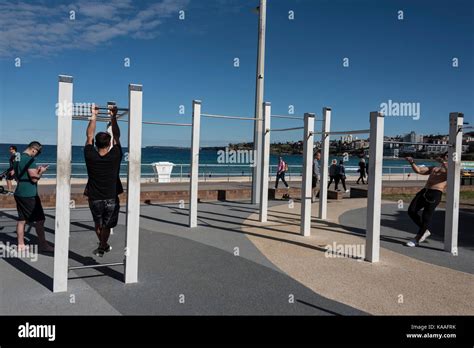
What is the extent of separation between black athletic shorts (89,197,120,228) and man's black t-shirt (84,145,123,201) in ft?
0.19

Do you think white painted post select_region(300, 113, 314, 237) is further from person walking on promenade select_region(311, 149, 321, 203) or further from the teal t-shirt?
person walking on promenade select_region(311, 149, 321, 203)

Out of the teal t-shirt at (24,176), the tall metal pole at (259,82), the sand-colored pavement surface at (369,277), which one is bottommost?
the sand-colored pavement surface at (369,277)

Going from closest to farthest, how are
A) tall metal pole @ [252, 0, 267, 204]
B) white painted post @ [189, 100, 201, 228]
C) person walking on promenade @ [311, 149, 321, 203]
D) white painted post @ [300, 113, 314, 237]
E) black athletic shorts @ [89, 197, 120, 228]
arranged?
1. black athletic shorts @ [89, 197, 120, 228]
2. white painted post @ [300, 113, 314, 237]
3. white painted post @ [189, 100, 201, 228]
4. tall metal pole @ [252, 0, 267, 204]
5. person walking on promenade @ [311, 149, 321, 203]

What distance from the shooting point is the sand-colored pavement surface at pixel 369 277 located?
471cm

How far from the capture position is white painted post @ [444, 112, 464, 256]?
737 centimetres

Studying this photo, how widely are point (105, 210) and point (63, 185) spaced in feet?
2.38

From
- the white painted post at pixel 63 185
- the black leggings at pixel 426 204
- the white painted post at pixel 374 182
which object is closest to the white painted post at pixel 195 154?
the white painted post at pixel 374 182

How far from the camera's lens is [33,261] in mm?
5957

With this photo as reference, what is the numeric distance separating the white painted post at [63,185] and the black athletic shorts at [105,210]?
0.52 metres

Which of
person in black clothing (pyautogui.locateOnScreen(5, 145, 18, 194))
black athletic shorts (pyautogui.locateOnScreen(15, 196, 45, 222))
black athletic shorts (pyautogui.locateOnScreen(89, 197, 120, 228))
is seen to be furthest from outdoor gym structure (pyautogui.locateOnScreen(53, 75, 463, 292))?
person in black clothing (pyautogui.locateOnScreen(5, 145, 18, 194))

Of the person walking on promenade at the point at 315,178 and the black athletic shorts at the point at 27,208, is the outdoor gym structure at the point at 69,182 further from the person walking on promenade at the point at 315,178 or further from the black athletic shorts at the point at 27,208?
the person walking on promenade at the point at 315,178

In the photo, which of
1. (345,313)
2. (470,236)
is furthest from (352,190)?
(345,313)
